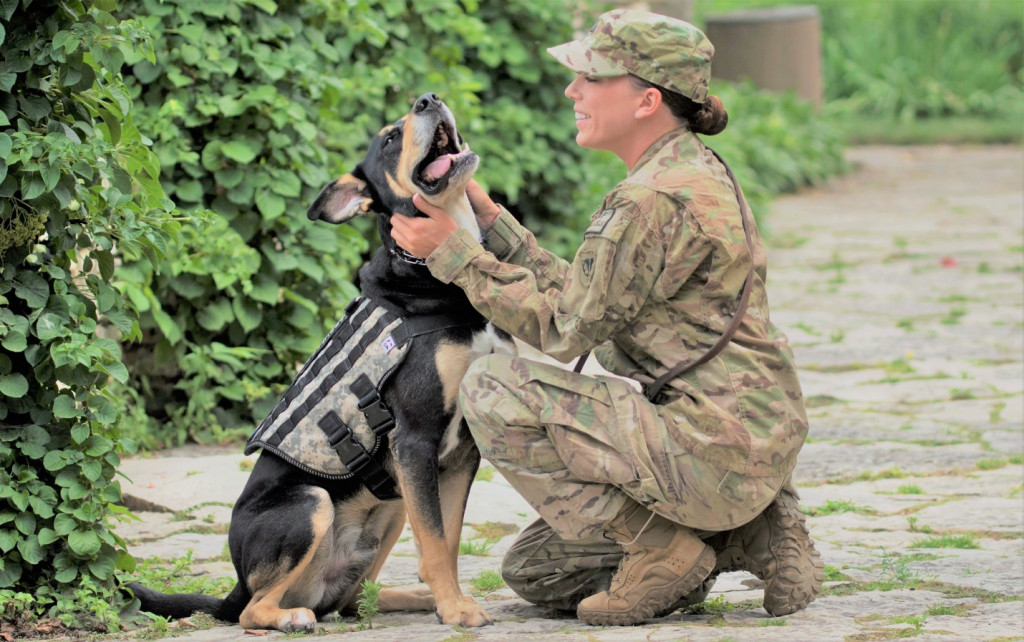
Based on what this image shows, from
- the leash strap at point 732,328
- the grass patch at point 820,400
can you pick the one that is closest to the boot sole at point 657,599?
the leash strap at point 732,328

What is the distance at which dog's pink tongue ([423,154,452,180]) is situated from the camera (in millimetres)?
3912

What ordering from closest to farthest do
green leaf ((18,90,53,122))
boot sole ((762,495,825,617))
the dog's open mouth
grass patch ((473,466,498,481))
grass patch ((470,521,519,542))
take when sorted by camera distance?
green leaf ((18,90,53,122)), boot sole ((762,495,825,617)), the dog's open mouth, grass patch ((470,521,519,542)), grass patch ((473,466,498,481))

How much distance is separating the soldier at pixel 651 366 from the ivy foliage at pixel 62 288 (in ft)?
2.94

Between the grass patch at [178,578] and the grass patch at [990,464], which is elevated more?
the grass patch at [178,578]

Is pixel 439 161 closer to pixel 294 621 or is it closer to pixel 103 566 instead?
pixel 294 621

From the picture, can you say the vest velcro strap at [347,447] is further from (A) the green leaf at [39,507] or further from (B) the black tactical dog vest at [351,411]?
(A) the green leaf at [39,507]

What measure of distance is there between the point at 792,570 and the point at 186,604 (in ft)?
5.92

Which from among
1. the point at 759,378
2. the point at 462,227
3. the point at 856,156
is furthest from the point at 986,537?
the point at 856,156

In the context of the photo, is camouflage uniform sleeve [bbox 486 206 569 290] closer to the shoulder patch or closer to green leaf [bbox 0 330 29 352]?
the shoulder patch

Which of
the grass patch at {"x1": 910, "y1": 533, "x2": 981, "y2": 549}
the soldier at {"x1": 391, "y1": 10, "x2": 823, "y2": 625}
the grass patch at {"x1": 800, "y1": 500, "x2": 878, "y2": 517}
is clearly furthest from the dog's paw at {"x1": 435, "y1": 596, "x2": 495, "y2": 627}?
the grass patch at {"x1": 800, "y1": 500, "x2": 878, "y2": 517}

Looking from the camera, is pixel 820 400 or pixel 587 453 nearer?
pixel 587 453

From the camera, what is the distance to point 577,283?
351 cm

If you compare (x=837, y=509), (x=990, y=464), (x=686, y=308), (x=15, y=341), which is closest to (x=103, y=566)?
(x=15, y=341)

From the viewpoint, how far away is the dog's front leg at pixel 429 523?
373cm
